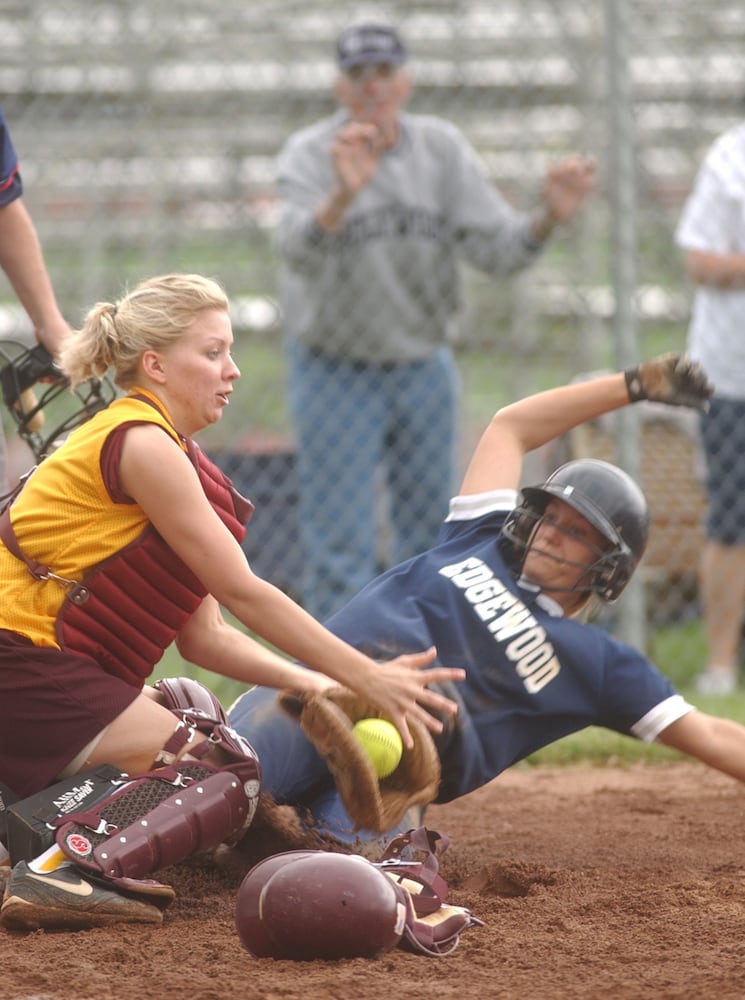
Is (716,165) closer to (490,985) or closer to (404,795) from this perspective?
(404,795)

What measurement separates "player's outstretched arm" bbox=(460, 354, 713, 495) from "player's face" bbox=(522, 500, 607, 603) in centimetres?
40

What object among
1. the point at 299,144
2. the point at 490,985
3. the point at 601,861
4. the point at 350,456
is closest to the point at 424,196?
the point at 299,144

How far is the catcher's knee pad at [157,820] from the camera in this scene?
3096 mm

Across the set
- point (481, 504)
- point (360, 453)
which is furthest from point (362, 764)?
point (360, 453)

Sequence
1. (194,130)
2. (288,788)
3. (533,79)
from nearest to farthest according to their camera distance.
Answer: (288,788)
(533,79)
(194,130)

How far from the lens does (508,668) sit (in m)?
3.66

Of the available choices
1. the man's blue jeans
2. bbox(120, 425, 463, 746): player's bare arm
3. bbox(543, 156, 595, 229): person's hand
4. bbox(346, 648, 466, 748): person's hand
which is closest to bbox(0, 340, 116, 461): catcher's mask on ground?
bbox(120, 425, 463, 746): player's bare arm

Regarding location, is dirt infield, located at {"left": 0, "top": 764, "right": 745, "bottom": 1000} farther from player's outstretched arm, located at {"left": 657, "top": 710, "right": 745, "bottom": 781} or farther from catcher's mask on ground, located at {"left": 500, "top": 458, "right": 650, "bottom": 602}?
catcher's mask on ground, located at {"left": 500, "top": 458, "right": 650, "bottom": 602}

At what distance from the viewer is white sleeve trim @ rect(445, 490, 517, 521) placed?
4035 mm

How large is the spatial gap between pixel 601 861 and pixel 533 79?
226 inches

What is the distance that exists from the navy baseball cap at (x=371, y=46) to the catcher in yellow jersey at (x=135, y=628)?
2.88 metres

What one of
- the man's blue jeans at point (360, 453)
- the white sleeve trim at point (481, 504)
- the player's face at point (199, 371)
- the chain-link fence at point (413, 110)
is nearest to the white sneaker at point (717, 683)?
the chain-link fence at point (413, 110)

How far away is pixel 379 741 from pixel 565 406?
4.31ft

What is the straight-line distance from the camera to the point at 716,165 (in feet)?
20.2
